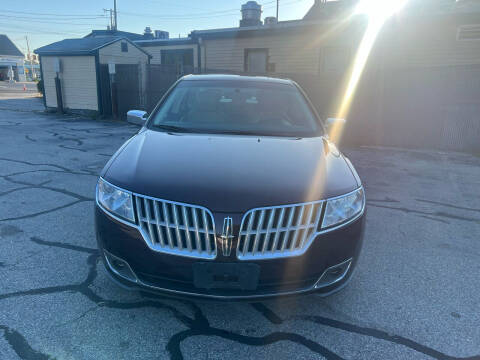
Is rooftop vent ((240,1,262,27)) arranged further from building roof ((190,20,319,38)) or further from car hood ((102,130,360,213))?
car hood ((102,130,360,213))

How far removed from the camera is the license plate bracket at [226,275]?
193cm

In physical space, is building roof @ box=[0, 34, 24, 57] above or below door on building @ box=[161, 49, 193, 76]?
above

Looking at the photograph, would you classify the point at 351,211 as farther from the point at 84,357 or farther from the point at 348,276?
the point at 84,357

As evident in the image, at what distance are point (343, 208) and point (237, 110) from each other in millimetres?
1713

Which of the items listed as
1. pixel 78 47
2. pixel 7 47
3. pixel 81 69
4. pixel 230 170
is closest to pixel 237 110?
pixel 230 170

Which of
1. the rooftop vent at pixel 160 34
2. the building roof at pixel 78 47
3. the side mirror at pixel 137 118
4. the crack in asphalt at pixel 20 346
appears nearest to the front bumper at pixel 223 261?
the crack in asphalt at pixel 20 346

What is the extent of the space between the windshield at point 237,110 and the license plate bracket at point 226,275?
4.64ft

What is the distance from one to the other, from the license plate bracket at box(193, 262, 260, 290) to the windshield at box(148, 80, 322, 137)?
141 cm

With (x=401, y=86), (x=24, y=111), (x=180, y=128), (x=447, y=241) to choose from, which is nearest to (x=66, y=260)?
(x=180, y=128)

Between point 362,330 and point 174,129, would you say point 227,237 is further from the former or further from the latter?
point 174,129

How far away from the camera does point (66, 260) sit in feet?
9.75

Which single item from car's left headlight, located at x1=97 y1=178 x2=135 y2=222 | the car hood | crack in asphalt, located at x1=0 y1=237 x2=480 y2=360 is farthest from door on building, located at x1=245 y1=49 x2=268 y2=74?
crack in asphalt, located at x1=0 y1=237 x2=480 y2=360

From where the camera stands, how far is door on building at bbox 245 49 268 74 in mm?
14231

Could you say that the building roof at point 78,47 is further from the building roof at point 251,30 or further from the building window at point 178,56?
the building window at point 178,56
